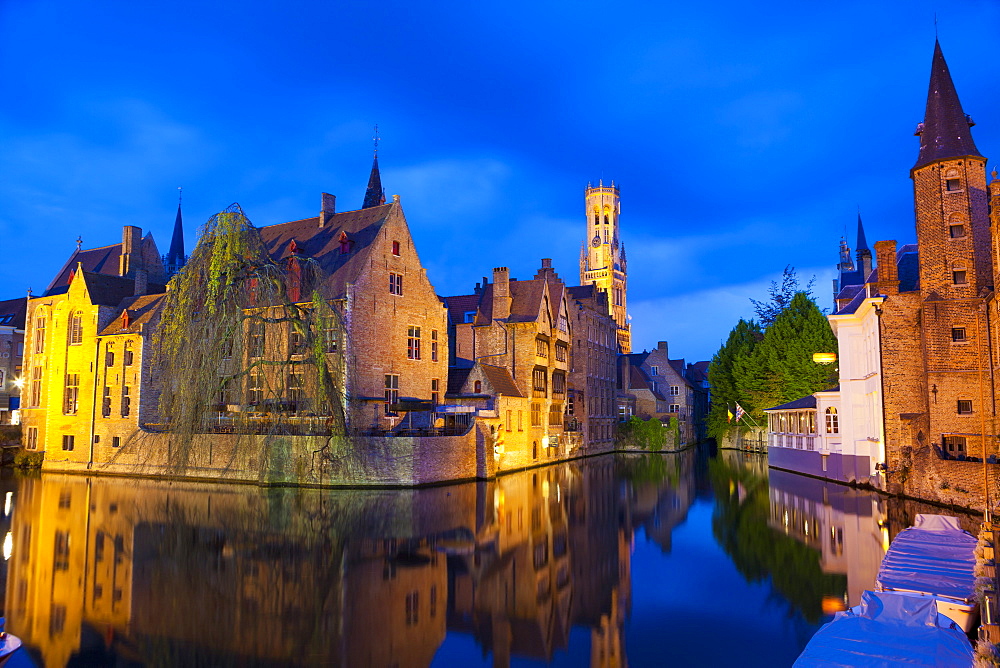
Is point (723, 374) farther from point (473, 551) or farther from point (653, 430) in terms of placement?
point (473, 551)

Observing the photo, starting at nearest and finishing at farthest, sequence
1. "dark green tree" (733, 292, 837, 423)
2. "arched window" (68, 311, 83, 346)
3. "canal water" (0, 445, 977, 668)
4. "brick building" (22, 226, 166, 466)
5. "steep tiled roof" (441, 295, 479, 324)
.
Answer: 1. "canal water" (0, 445, 977, 668)
2. "brick building" (22, 226, 166, 466)
3. "arched window" (68, 311, 83, 346)
4. "steep tiled roof" (441, 295, 479, 324)
5. "dark green tree" (733, 292, 837, 423)

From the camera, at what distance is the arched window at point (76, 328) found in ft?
139

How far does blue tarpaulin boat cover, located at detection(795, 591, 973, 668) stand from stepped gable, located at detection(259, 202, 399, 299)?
2937cm

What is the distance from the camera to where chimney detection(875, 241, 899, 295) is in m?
28.5

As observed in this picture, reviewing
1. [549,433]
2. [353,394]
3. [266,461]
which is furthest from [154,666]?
[549,433]

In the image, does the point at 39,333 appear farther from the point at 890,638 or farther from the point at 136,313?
the point at 890,638

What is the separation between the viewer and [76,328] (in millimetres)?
42656

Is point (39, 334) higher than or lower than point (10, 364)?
higher

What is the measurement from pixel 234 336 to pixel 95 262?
39.0 metres

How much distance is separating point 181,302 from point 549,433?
28301 millimetres

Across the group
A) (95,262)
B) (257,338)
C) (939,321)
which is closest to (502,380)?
(257,338)

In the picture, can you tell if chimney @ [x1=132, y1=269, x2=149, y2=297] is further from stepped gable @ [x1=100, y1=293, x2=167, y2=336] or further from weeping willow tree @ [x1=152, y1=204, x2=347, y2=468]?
weeping willow tree @ [x1=152, y1=204, x2=347, y2=468]

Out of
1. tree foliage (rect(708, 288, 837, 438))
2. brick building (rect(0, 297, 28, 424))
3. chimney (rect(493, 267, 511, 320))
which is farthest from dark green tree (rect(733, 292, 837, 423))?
brick building (rect(0, 297, 28, 424))

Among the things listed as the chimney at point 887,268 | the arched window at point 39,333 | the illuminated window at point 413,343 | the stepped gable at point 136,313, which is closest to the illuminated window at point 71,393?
the stepped gable at point 136,313
